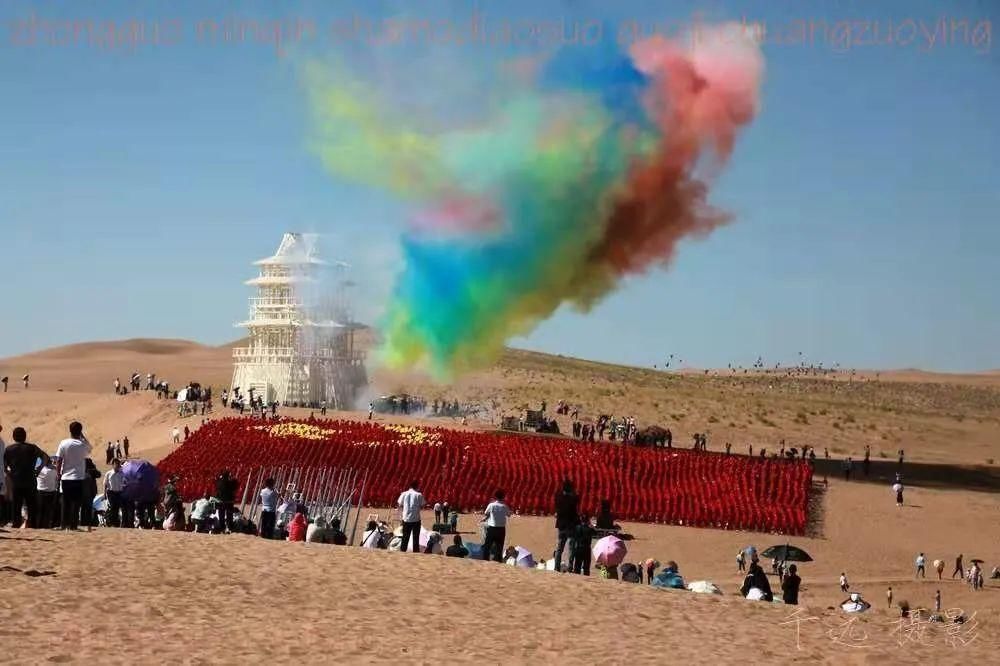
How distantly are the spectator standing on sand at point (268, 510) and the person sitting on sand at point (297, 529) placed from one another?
0.32 meters

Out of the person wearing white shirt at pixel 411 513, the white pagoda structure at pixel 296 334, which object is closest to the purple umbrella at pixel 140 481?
the person wearing white shirt at pixel 411 513

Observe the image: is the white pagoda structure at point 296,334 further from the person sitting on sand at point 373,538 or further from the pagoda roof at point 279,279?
the person sitting on sand at point 373,538

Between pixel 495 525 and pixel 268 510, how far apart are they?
3.58 meters

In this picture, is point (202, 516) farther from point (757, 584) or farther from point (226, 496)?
point (757, 584)

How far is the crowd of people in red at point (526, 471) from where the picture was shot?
109ft

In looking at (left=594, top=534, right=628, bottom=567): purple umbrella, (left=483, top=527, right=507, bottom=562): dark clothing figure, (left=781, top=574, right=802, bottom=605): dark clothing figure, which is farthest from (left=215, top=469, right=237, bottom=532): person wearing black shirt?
(left=781, top=574, right=802, bottom=605): dark clothing figure

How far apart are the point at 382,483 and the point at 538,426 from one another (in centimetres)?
1984

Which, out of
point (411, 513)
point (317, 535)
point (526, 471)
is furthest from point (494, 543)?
point (526, 471)

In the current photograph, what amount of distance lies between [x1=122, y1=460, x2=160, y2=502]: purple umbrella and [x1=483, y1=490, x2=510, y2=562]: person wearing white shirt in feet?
16.3

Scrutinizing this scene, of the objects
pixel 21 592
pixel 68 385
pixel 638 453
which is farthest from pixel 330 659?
pixel 68 385

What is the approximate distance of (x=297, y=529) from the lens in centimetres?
1975

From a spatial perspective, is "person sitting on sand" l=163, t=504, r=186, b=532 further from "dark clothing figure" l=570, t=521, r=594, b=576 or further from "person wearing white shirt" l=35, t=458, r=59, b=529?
"dark clothing figure" l=570, t=521, r=594, b=576

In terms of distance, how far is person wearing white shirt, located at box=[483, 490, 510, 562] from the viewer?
60.6 feet

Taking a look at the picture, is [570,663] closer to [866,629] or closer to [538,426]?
[866,629]
